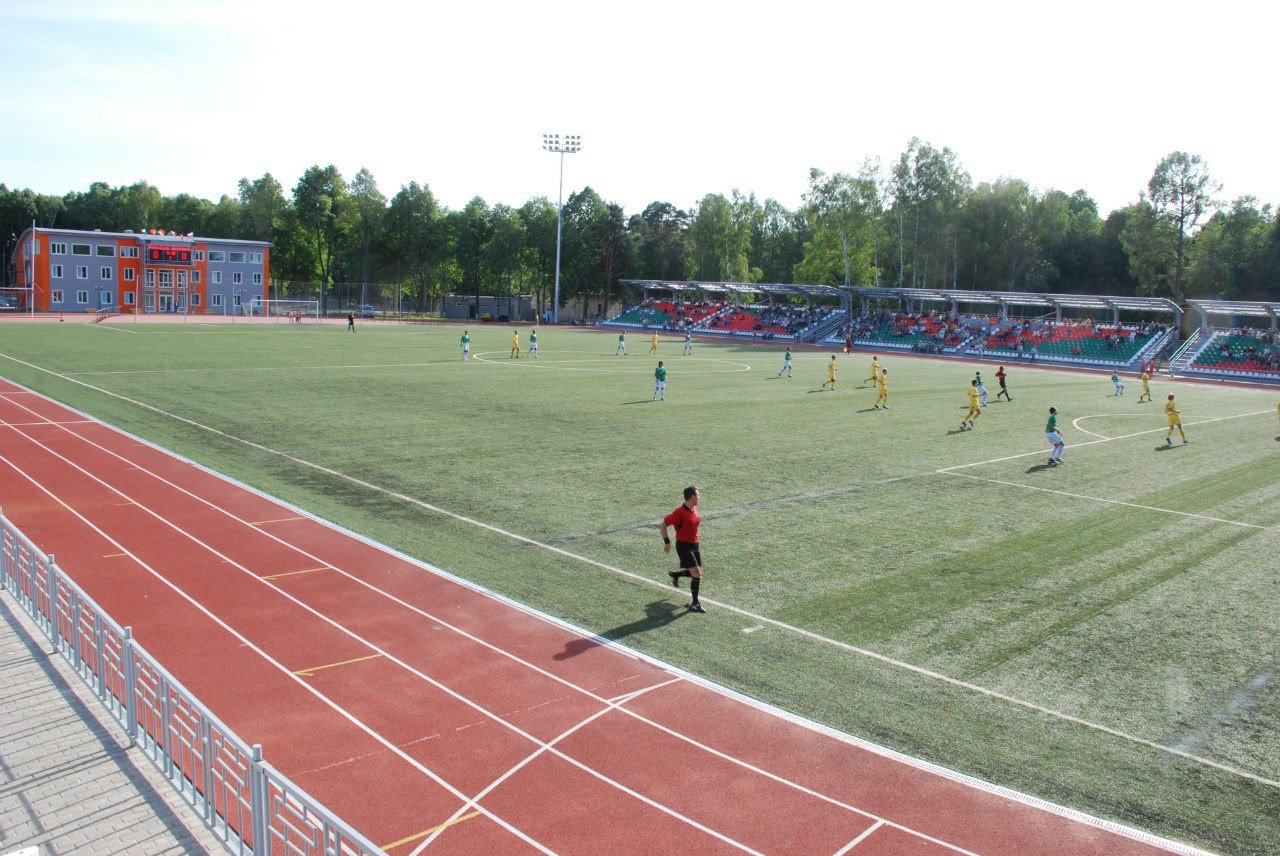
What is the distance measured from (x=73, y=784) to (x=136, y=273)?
9367 cm

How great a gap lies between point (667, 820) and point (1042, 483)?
17.1 m

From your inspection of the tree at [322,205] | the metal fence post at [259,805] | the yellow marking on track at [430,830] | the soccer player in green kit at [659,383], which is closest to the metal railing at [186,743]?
the metal fence post at [259,805]

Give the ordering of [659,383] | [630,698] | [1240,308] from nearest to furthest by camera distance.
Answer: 1. [630,698]
2. [659,383]
3. [1240,308]

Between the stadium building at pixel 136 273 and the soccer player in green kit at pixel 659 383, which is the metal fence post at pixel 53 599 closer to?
the soccer player in green kit at pixel 659 383

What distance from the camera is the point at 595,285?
341 ft

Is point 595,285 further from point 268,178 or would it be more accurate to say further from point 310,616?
point 310,616

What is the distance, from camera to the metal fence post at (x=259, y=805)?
6.14 metres

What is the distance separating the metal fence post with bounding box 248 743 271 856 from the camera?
242 inches

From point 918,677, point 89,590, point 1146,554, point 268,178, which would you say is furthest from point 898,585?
point 268,178

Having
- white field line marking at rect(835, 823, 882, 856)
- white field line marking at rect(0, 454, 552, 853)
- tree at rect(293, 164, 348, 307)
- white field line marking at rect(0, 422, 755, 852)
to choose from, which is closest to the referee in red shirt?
white field line marking at rect(0, 422, 755, 852)

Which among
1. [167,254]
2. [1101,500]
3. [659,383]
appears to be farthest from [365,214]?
[1101,500]

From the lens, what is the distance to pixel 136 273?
87250mm

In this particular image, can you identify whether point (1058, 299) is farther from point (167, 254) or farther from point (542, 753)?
point (167, 254)

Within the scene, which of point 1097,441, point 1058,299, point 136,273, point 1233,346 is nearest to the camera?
point 1097,441
